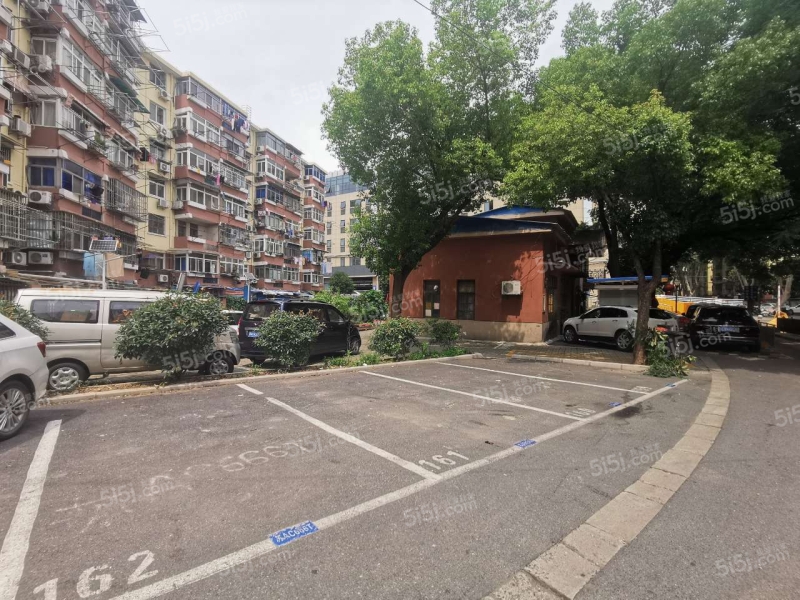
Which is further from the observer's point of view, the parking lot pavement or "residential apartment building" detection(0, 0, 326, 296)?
"residential apartment building" detection(0, 0, 326, 296)

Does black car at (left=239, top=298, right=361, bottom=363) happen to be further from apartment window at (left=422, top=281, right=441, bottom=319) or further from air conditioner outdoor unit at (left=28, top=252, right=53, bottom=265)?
air conditioner outdoor unit at (left=28, top=252, right=53, bottom=265)

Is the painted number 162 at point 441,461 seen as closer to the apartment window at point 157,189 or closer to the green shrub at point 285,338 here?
the green shrub at point 285,338

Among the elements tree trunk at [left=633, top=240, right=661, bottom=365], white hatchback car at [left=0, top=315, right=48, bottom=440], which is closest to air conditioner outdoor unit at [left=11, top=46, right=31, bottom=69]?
white hatchback car at [left=0, top=315, right=48, bottom=440]

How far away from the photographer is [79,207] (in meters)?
20.0

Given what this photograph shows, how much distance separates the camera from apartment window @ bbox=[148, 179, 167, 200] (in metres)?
29.5

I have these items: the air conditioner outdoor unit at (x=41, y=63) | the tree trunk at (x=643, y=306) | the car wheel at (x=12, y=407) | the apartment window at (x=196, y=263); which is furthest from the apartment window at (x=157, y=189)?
the tree trunk at (x=643, y=306)

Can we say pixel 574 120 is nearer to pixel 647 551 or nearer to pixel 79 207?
pixel 647 551

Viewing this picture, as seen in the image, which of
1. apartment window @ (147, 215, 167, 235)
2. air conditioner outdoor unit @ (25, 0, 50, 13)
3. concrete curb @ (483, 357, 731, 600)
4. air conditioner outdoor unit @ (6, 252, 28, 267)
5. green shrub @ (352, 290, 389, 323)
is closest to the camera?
concrete curb @ (483, 357, 731, 600)

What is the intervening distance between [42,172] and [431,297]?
59.7 feet

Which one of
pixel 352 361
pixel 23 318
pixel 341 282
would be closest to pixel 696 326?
pixel 352 361

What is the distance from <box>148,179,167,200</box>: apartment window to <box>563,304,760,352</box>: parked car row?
96.3ft

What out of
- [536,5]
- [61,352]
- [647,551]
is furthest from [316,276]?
[647,551]

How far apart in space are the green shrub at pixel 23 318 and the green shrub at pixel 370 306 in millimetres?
20012

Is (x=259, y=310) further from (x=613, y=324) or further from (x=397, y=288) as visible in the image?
(x=613, y=324)
